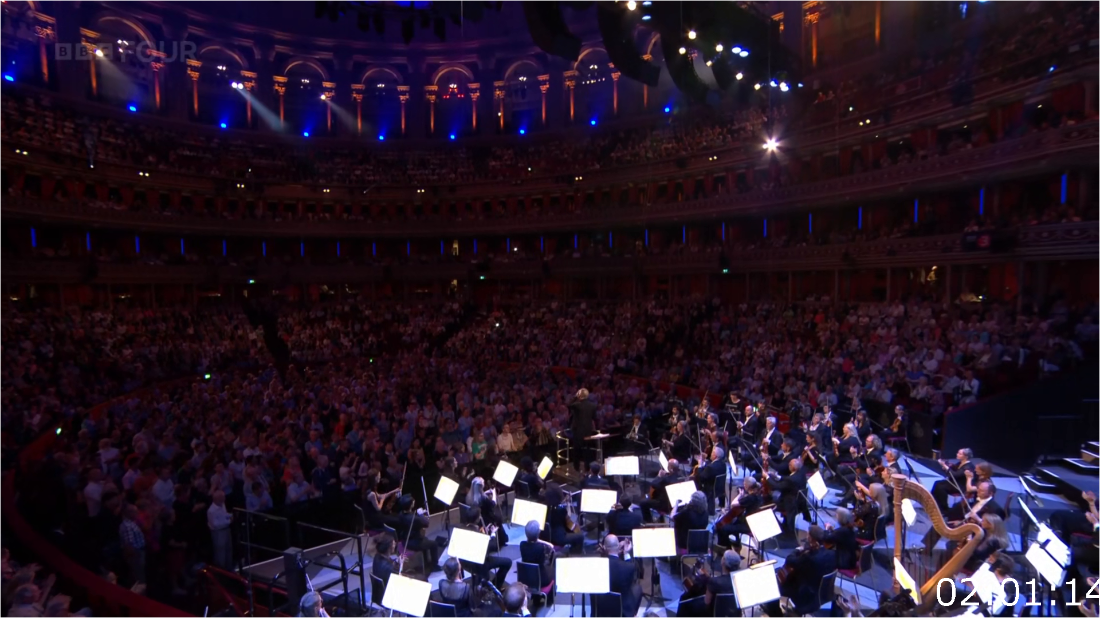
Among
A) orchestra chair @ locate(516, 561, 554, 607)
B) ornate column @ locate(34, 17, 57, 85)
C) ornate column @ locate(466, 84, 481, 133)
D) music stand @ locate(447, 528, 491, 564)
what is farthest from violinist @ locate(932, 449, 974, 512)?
ornate column @ locate(34, 17, 57, 85)

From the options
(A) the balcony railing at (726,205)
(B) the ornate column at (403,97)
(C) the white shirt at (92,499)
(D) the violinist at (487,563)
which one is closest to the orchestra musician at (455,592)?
(D) the violinist at (487,563)

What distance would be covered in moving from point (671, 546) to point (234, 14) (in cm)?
3837

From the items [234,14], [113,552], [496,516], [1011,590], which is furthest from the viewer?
[234,14]

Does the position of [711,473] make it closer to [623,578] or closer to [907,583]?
[623,578]

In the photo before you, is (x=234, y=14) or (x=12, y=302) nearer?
(x=12, y=302)

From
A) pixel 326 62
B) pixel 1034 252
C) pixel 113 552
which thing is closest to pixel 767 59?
pixel 1034 252

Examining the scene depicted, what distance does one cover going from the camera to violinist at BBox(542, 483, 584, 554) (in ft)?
25.6

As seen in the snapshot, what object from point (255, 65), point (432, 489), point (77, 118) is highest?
point (255, 65)

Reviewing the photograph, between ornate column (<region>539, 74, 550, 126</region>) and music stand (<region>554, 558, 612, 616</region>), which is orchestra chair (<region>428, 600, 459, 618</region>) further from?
ornate column (<region>539, 74, 550, 126</region>)

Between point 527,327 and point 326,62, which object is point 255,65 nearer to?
point 326,62

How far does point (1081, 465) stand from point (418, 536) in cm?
1033

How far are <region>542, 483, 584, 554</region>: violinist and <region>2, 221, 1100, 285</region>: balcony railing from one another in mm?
15272

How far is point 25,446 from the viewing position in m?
12.8

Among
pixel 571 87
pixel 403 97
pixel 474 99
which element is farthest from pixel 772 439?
pixel 403 97
